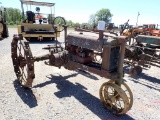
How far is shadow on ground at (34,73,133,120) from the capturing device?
9.88 feet

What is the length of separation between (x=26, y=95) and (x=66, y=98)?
2.79ft

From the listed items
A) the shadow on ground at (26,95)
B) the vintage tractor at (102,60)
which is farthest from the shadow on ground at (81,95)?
the shadow on ground at (26,95)

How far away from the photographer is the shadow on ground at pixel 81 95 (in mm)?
3013

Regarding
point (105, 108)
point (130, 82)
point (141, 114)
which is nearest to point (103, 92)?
point (105, 108)

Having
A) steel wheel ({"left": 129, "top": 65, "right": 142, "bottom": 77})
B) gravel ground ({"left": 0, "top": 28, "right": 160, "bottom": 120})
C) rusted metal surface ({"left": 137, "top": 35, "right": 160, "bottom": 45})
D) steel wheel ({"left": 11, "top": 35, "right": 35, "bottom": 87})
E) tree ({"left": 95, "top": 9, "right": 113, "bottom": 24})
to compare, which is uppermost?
tree ({"left": 95, "top": 9, "right": 113, "bottom": 24})

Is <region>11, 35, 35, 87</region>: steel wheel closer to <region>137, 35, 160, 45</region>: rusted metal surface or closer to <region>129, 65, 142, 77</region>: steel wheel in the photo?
<region>129, 65, 142, 77</region>: steel wheel

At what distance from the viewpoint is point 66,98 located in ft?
11.6

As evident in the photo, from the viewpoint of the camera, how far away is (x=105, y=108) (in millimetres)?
3215

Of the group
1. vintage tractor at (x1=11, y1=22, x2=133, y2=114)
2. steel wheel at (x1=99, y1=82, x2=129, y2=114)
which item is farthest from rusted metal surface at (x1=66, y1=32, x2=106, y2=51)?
steel wheel at (x1=99, y1=82, x2=129, y2=114)

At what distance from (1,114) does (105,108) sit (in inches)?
73.9

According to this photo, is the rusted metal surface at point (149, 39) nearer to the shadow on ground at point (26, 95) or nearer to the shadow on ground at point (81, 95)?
the shadow on ground at point (81, 95)

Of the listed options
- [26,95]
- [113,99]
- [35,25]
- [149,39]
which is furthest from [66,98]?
[35,25]

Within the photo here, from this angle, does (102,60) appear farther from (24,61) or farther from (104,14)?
(104,14)

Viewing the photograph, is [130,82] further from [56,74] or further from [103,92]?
[56,74]
